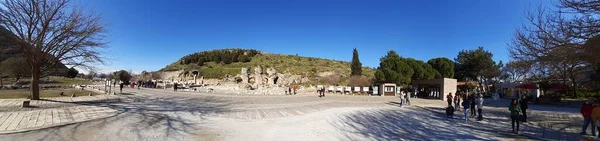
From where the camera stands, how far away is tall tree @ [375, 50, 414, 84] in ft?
142

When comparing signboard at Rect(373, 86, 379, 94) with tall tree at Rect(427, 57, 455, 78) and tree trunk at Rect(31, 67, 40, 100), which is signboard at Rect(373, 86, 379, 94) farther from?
tree trunk at Rect(31, 67, 40, 100)

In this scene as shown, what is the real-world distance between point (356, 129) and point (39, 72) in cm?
2033

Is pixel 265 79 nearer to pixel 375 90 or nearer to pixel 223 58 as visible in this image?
pixel 375 90

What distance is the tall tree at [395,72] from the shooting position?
43.3 meters

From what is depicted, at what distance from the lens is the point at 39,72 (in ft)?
67.2

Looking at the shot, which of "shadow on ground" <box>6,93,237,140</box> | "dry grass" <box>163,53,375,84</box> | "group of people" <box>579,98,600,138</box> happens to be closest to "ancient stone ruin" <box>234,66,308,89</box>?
"dry grass" <box>163,53,375,84</box>

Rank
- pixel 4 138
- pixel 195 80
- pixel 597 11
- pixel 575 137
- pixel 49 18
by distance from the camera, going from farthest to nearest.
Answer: pixel 195 80, pixel 49 18, pixel 575 137, pixel 597 11, pixel 4 138

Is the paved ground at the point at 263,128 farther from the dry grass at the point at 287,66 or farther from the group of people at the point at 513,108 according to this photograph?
the dry grass at the point at 287,66

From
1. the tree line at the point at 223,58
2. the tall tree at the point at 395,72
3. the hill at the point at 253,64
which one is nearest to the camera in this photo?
the tall tree at the point at 395,72

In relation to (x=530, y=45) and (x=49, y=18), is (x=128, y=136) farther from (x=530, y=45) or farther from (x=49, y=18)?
(x=530, y=45)

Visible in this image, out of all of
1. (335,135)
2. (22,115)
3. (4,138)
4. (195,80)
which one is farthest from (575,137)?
(195,80)

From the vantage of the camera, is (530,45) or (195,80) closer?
(530,45)

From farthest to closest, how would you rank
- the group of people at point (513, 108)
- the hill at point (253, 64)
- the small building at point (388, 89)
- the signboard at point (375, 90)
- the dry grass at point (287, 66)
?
the hill at point (253, 64) < the dry grass at point (287, 66) < the signboard at point (375, 90) < the small building at point (388, 89) < the group of people at point (513, 108)

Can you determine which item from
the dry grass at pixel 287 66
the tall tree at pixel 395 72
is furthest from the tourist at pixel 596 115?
the dry grass at pixel 287 66
